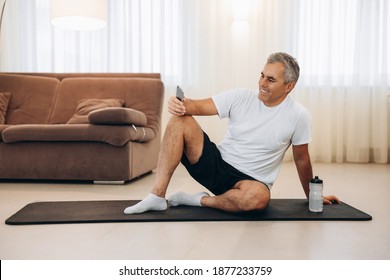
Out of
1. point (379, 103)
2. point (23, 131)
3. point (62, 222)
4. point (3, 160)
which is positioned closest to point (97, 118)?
point (23, 131)

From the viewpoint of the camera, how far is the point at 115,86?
4.15m

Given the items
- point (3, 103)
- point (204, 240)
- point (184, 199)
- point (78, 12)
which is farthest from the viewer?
point (3, 103)

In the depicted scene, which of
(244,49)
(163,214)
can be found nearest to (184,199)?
(163,214)

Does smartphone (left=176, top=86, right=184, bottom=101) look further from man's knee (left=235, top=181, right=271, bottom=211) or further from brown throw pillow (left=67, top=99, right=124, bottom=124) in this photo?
brown throw pillow (left=67, top=99, right=124, bottom=124)

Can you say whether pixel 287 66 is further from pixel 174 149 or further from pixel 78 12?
pixel 78 12

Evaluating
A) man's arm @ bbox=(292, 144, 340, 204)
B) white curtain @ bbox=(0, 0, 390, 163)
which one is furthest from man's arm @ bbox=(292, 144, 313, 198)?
white curtain @ bbox=(0, 0, 390, 163)

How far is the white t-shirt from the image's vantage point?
7.11 feet

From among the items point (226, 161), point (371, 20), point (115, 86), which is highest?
point (371, 20)

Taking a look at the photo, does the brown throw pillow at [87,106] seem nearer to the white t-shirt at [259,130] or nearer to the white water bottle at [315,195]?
the white t-shirt at [259,130]

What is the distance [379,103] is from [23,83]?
3.49 m

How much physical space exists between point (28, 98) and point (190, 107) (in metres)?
2.53

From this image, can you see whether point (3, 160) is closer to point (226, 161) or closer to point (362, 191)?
point (226, 161)

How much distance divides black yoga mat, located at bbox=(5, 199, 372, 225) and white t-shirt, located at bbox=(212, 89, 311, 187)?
0.19m

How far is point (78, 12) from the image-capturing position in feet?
12.1
